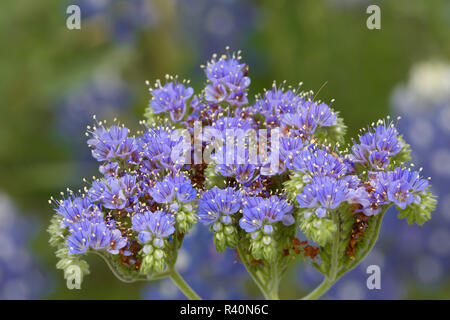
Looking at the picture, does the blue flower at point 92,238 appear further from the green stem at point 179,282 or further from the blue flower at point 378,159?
the blue flower at point 378,159

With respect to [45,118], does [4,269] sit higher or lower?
lower

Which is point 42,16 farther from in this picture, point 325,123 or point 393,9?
point 325,123

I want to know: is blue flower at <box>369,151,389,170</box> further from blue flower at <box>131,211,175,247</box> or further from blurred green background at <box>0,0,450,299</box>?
blurred green background at <box>0,0,450,299</box>

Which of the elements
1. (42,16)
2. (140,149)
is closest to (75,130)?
(42,16)

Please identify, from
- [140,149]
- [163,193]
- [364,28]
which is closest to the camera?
[163,193]

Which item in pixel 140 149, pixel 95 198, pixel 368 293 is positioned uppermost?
pixel 140 149

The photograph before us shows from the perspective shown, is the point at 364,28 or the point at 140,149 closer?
the point at 140,149
